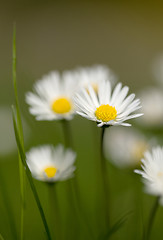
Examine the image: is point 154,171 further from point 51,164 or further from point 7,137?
point 7,137

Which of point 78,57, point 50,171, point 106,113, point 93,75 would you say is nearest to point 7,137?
point 93,75

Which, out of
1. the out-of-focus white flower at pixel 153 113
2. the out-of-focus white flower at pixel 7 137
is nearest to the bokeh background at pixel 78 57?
the out-of-focus white flower at pixel 7 137

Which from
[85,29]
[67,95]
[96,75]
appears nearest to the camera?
[67,95]

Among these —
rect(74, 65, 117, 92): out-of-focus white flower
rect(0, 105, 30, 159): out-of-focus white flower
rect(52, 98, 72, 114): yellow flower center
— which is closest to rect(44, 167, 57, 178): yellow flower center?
rect(52, 98, 72, 114): yellow flower center

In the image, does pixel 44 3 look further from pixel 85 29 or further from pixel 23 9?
pixel 85 29

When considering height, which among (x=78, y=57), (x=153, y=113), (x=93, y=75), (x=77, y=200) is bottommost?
(x=77, y=200)

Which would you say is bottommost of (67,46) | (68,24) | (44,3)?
(67,46)

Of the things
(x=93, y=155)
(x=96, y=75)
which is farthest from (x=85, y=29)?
(x=96, y=75)

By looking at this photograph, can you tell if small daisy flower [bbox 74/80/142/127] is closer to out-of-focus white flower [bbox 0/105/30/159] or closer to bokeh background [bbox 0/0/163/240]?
bokeh background [bbox 0/0/163/240]
